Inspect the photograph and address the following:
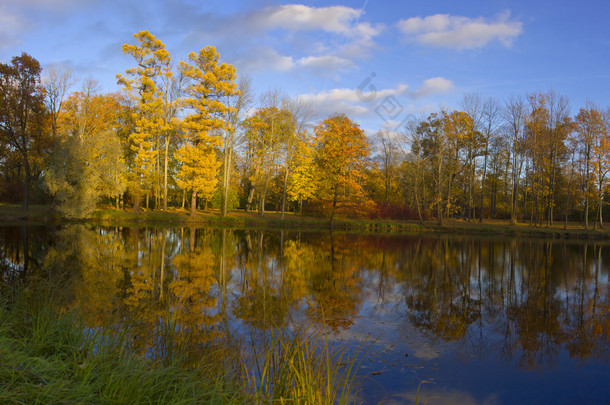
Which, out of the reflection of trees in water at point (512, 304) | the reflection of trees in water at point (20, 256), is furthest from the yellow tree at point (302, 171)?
the reflection of trees in water at point (20, 256)

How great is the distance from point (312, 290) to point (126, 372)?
7.04m

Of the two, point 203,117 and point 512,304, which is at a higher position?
point 203,117

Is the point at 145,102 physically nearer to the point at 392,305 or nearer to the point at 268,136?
the point at 268,136

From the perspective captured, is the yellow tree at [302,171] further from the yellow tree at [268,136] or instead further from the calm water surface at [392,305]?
the calm water surface at [392,305]

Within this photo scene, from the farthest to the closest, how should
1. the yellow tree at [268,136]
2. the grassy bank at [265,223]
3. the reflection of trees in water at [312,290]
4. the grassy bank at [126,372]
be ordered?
the yellow tree at [268,136], the grassy bank at [265,223], the reflection of trees in water at [312,290], the grassy bank at [126,372]

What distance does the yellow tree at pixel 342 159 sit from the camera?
35.4 m

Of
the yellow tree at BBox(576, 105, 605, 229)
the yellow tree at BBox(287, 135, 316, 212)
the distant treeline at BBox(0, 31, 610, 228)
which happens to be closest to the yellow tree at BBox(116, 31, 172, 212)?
the distant treeline at BBox(0, 31, 610, 228)

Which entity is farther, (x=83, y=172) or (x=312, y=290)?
(x=83, y=172)

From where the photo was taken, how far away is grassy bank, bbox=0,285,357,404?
114 inches

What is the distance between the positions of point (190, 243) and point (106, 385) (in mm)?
16386

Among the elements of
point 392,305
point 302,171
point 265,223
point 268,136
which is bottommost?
point 392,305

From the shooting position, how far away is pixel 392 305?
9180 millimetres

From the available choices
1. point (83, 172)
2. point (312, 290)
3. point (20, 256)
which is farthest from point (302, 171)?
point (312, 290)

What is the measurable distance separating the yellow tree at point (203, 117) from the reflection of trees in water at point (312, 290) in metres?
16.1
